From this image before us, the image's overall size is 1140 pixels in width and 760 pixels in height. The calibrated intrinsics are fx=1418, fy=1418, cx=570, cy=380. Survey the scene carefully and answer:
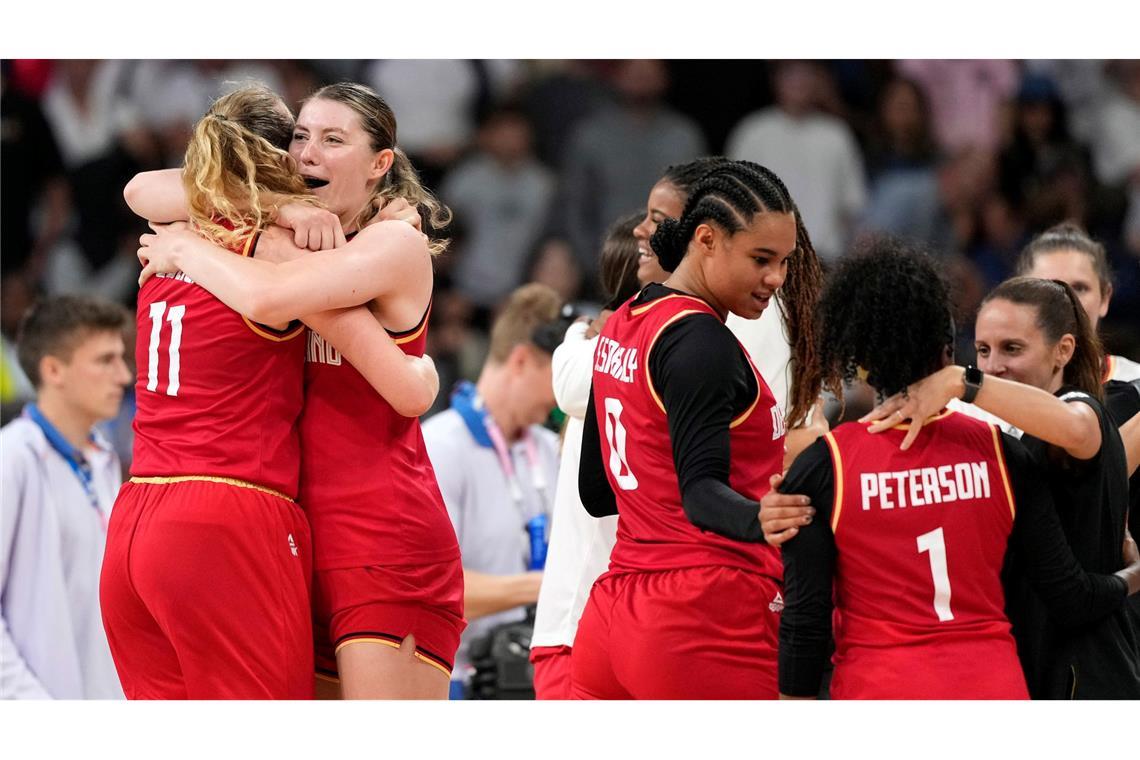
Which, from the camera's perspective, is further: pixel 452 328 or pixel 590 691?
pixel 452 328

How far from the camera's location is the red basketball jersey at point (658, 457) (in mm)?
2930

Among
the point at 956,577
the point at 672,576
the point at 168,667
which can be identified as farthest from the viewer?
the point at 168,667

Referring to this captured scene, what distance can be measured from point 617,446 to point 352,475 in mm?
650

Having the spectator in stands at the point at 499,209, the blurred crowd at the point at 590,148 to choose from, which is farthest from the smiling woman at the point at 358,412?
the spectator in stands at the point at 499,209

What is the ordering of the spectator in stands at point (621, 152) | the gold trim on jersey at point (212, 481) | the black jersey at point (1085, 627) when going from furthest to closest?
the spectator in stands at point (621, 152)
the gold trim on jersey at point (212, 481)
the black jersey at point (1085, 627)

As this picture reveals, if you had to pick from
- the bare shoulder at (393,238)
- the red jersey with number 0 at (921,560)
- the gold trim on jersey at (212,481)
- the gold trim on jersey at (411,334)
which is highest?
the bare shoulder at (393,238)

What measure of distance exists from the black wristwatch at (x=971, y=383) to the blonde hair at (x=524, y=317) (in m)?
3.37

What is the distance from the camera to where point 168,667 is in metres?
3.20

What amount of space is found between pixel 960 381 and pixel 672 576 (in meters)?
0.70

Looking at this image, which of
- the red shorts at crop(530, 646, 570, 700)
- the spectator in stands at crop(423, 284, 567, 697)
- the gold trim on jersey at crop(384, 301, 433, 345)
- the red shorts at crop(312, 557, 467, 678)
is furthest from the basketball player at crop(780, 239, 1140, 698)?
the spectator in stands at crop(423, 284, 567, 697)

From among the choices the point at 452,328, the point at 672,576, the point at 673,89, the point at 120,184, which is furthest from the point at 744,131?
the point at 672,576

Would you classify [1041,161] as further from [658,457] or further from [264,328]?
[264,328]

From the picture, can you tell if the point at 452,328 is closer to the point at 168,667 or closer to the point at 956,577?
the point at 168,667

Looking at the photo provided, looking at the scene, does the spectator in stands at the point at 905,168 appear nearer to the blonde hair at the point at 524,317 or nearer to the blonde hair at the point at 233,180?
the blonde hair at the point at 524,317
